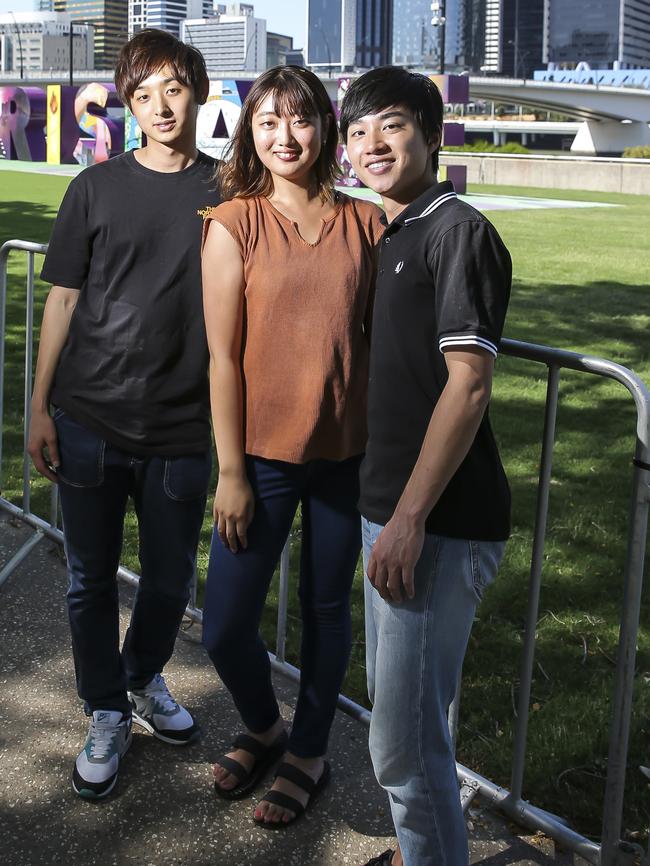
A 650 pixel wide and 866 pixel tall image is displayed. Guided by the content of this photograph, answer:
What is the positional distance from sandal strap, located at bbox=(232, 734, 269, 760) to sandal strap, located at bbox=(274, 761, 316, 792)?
0.13 m

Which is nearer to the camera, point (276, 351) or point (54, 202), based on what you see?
point (276, 351)

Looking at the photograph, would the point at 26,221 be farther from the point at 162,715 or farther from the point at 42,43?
the point at 42,43

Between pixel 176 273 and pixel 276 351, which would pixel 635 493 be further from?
pixel 176 273

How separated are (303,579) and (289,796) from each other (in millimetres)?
607

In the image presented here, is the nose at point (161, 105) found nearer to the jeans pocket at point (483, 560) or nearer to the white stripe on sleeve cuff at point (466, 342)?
the white stripe on sleeve cuff at point (466, 342)

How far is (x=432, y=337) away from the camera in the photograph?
2.06 metres

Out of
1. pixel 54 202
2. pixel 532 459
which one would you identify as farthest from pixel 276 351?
pixel 54 202

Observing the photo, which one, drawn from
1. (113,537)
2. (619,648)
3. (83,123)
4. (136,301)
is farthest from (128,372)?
(83,123)

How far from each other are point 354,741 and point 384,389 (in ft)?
5.12

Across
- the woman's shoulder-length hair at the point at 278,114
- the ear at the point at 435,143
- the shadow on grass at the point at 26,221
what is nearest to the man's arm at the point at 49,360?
the woman's shoulder-length hair at the point at 278,114

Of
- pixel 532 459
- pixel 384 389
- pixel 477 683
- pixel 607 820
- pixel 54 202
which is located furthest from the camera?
pixel 54 202

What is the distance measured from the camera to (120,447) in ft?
9.49

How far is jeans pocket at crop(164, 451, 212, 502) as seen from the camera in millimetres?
2918

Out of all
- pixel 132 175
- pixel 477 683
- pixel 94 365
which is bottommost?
pixel 477 683
